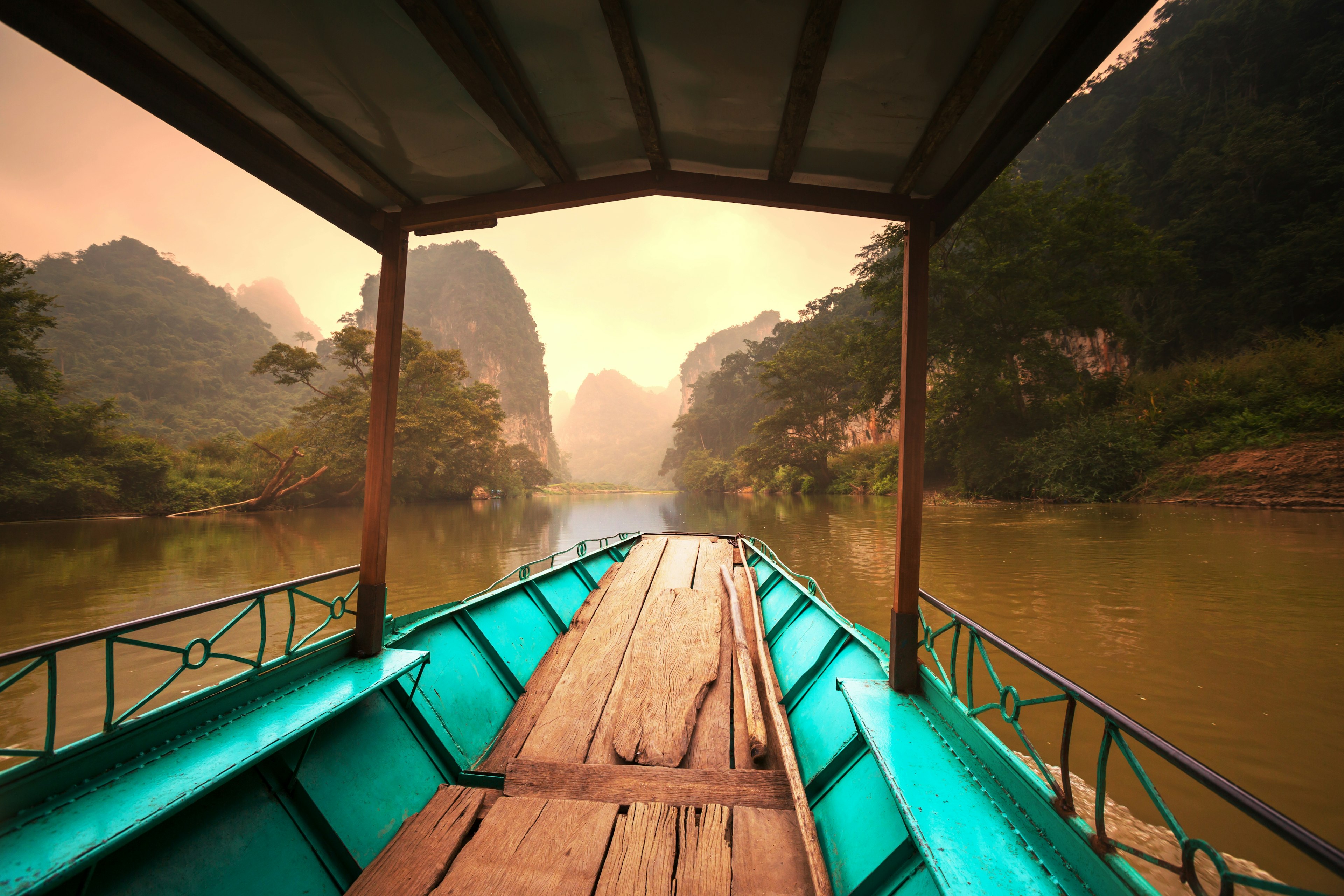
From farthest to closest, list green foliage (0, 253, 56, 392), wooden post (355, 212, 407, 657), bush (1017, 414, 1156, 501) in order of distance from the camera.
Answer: green foliage (0, 253, 56, 392), bush (1017, 414, 1156, 501), wooden post (355, 212, 407, 657)

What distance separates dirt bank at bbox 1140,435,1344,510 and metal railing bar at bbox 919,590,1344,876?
1384 centimetres

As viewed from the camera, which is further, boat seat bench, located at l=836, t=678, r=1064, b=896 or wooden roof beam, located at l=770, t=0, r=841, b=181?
wooden roof beam, located at l=770, t=0, r=841, b=181

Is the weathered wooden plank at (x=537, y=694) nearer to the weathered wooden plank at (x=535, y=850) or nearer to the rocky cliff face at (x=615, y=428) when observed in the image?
the weathered wooden plank at (x=535, y=850)

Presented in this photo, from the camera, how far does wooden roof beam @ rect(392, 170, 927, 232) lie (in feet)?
7.91

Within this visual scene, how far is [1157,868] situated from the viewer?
8.26ft

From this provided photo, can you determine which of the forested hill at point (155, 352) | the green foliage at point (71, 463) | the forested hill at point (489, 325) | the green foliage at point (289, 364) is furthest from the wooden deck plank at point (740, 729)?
the forested hill at point (489, 325)

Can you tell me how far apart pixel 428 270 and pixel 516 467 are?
48.3m

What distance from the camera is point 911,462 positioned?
238 centimetres

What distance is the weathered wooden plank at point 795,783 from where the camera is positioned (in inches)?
60.4

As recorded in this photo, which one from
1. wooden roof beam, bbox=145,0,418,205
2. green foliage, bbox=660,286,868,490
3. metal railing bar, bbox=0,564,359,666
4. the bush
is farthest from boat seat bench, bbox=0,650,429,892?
green foliage, bbox=660,286,868,490

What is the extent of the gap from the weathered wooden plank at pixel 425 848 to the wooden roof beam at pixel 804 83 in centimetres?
292

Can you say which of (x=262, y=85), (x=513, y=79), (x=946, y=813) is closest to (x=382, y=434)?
(x=262, y=85)

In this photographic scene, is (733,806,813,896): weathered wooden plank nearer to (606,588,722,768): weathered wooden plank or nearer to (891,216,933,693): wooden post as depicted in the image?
(606,588,722,768): weathered wooden plank

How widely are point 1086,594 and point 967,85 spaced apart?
634 centimetres
